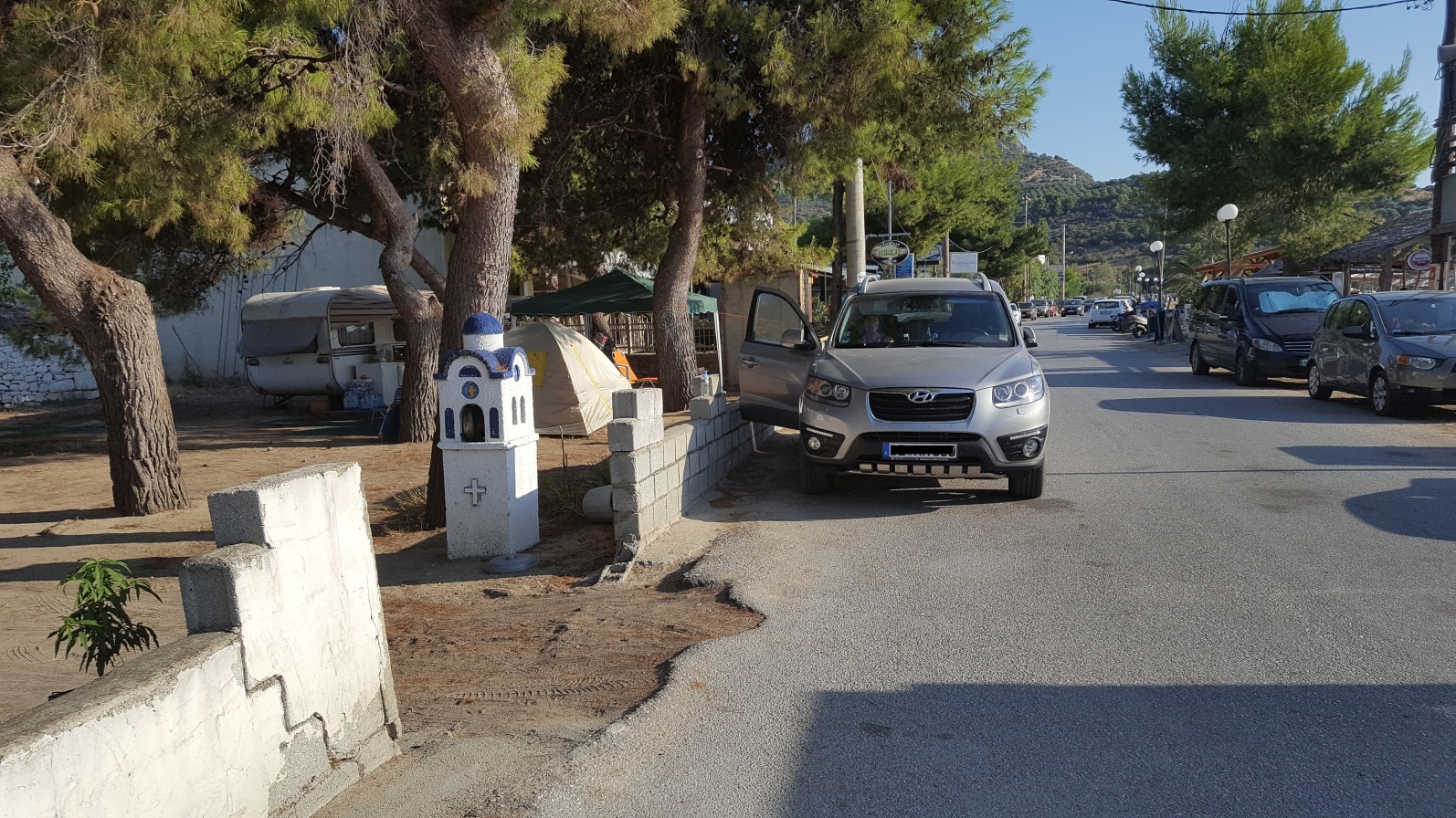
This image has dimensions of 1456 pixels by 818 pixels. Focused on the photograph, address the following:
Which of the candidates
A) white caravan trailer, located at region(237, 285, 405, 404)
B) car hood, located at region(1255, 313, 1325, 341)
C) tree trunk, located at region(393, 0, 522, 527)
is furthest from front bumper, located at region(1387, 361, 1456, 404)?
white caravan trailer, located at region(237, 285, 405, 404)

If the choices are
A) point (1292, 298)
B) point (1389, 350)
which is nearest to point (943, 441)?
point (1389, 350)

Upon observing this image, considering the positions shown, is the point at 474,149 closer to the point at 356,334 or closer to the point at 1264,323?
the point at 356,334

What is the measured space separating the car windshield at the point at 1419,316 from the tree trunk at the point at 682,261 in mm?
9089

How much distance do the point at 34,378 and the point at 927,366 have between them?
26.0 metres

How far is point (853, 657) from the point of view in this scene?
16.4 ft

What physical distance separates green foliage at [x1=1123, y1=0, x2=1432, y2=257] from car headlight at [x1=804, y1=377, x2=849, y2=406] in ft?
81.8

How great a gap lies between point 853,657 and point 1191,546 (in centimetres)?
307

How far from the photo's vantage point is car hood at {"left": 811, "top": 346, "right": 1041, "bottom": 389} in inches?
322

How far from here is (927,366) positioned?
8.46 m

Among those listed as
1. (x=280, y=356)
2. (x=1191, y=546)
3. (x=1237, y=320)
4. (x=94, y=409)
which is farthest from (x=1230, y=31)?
(x=94, y=409)

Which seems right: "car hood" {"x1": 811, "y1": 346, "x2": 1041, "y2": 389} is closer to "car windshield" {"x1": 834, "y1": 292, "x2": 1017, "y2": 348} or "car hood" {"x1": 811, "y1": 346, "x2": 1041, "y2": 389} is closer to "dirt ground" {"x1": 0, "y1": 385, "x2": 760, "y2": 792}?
"car windshield" {"x1": 834, "y1": 292, "x2": 1017, "y2": 348}

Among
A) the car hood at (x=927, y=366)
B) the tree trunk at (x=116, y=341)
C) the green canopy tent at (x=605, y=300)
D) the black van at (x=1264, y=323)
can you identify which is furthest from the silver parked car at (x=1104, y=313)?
the tree trunk at (x=116, y=341)

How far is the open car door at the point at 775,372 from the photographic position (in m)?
9.96

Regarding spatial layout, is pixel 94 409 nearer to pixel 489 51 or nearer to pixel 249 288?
pixel 249 288
